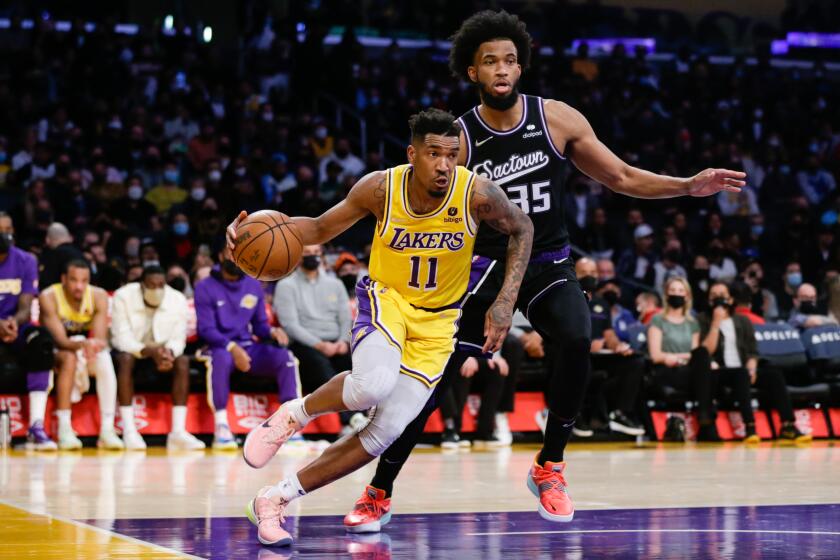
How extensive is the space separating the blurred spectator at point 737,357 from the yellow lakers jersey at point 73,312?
5.61 metres

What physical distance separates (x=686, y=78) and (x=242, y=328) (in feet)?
44.0

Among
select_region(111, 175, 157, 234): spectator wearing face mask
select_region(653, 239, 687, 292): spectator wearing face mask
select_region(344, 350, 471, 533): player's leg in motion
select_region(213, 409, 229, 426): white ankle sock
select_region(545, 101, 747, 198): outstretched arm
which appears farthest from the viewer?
select_region(653, 239, 687, 292): spectator wearing face mask

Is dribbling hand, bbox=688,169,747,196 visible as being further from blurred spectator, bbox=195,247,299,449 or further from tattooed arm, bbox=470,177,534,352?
blurred spectator, bbox=195,247,299,449

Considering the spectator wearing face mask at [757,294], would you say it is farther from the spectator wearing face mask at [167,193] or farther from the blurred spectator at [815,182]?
the spectator wearing face mask at [167,193]

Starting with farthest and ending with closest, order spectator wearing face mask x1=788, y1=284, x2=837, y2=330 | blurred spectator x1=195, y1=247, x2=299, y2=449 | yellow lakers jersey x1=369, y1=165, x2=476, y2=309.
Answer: spectator wearing face mask x1=788, y1=284, x2=837, y2=330 < blurred spectator x1=195, y1=247, x2=299, y2=449 < yellow lakers jersey x1=369, y1=165, x2=476, y2=309

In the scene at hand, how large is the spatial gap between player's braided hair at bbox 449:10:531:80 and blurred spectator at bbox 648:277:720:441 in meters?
6.73

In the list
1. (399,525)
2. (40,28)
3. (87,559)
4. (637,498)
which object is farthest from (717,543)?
(40,28)

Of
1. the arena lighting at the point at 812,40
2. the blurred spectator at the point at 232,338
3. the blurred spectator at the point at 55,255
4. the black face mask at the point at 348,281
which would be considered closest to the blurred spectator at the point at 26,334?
the blurred spectator at the point at 55,255

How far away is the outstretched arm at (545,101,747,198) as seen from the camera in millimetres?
5707

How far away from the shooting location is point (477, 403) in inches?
480

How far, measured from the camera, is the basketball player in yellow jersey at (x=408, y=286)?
5219 mm

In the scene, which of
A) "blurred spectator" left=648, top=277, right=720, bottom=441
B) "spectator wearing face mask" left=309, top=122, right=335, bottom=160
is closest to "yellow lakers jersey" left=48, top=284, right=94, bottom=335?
"blurred spectator" left=648, top=277, right=720, bottom=441

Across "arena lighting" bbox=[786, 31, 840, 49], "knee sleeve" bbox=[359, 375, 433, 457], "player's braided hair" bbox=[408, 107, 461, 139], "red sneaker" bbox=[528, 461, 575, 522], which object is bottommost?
"red sneaker" bbox=[528, 461, 575, 522]

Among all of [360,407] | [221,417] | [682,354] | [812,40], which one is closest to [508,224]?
[360,407]
